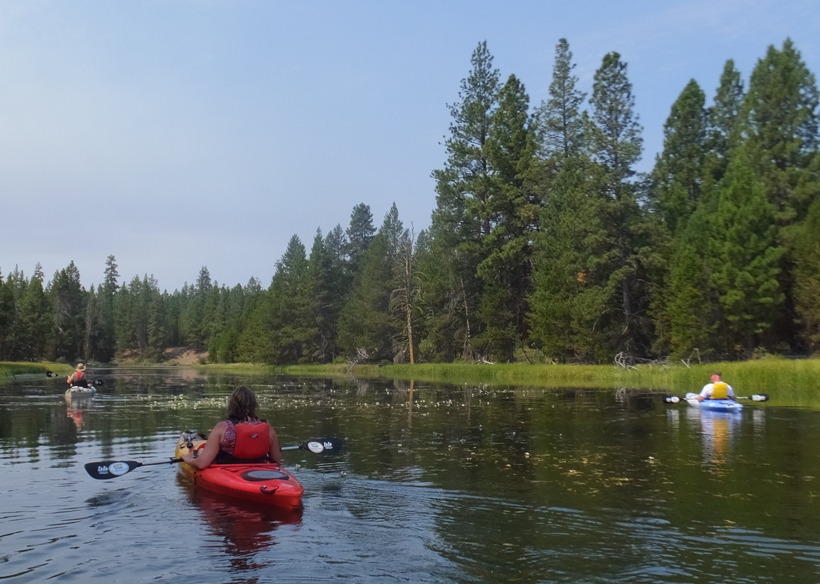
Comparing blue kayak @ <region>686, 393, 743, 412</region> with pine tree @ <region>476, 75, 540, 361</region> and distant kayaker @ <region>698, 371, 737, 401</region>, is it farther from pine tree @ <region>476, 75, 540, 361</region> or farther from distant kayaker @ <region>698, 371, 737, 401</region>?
pine tree @ <region>476, 75, 540, 361</region>

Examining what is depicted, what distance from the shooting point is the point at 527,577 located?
7.45 m

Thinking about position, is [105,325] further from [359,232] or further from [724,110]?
[724,110]

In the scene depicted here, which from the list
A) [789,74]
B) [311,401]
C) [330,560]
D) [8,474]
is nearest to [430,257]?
[789,74]

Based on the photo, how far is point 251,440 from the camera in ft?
37.9

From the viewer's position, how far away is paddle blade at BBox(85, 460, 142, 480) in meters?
12.4

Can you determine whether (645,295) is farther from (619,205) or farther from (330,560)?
(330,560)

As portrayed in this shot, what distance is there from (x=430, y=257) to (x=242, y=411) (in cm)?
5509

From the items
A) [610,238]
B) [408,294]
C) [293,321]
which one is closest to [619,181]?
[610,238]

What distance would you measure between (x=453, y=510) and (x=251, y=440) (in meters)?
3.38

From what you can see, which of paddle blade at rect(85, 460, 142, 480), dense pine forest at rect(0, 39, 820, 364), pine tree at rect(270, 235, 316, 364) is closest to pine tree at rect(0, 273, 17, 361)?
dense pine forest at rect(0, 39, 820, 364)

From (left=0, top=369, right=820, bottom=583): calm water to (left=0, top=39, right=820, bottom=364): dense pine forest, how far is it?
22871 millimetres

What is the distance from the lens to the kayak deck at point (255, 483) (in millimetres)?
10414

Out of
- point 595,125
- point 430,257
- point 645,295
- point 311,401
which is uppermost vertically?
point 595,125

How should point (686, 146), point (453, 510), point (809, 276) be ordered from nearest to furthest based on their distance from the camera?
point (453, 510)
point (809, 276)
point (686, 146)
